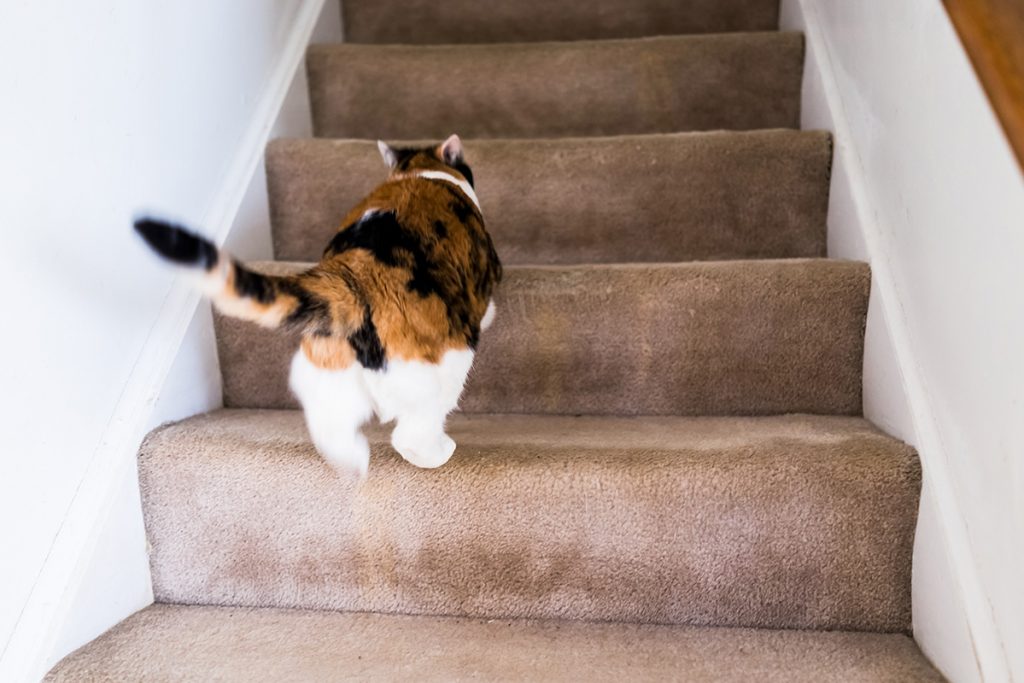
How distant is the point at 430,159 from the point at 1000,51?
31.8 inches

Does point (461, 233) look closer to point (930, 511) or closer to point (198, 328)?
point (198, 328)

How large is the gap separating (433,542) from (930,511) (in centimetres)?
61

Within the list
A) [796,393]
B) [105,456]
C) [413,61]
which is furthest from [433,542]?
[413,61]

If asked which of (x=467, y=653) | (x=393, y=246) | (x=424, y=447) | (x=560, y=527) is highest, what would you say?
(x=393, y=246)

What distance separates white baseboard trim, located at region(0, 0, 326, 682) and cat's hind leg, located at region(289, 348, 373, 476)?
12.4 inches

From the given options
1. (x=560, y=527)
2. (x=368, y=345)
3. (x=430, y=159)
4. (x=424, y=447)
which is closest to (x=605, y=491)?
(x=560, y=527)

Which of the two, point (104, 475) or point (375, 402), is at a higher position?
point (375, 402)

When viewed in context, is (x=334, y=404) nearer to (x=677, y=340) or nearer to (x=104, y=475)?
(x=104, y=475)

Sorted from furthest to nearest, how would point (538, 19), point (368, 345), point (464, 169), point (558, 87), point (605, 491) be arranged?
1. point (538, 19)
2. point (558, 87)
3. point (464, 169)
4. point (605, 491)
5. point (368, 345)

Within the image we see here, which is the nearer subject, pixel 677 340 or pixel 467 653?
pixel 467 653

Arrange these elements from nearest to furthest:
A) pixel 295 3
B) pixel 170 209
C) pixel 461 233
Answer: pixel 461 233 → pixel 170 209 → pixel 295 3

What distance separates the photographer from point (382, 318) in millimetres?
889

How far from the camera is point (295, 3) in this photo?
1.69 m

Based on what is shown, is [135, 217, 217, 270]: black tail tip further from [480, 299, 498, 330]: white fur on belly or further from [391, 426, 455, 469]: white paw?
[480, 299, 498, 330]: white fur on belly
